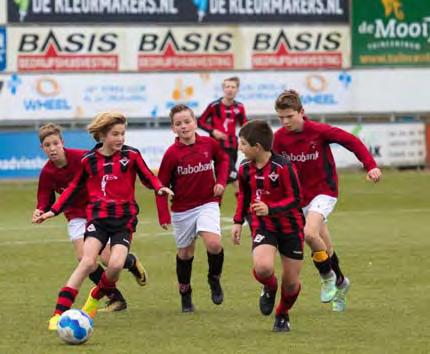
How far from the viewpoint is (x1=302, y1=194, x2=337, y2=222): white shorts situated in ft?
39.4

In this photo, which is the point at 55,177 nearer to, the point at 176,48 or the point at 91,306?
the point at 91,306

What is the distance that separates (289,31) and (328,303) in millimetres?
17404

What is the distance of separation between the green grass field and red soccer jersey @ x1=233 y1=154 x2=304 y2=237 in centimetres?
81

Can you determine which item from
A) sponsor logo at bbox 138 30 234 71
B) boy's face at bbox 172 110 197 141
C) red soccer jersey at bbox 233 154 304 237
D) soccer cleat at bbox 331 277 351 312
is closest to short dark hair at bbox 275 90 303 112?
boy's face at bbox 172 110 197 141

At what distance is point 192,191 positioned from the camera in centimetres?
1214

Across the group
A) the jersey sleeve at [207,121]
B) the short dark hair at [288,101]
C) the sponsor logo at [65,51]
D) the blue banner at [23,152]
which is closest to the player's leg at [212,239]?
the short dark hair at [288,101]

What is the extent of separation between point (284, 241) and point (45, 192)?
2311 mm

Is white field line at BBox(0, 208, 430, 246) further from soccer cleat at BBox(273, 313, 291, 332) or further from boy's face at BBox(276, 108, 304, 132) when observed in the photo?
soccer cleat at BBox(273, 313, 291, 332)

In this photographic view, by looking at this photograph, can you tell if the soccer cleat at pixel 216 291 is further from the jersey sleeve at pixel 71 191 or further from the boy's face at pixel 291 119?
the jersey sleeve at pixel 71 191

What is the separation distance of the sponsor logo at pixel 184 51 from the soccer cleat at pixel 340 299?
55.0 feet

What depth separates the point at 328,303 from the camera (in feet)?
40.1

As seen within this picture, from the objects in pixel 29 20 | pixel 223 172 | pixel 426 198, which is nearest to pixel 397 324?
pixel 223 172

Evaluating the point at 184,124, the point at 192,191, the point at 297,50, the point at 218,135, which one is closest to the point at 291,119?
the point at 184,124

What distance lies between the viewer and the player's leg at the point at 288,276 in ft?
34.7
